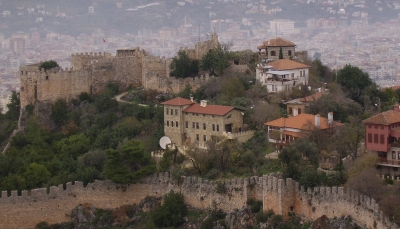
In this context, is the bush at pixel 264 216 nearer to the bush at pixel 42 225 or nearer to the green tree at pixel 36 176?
the bush at pixel 42 225

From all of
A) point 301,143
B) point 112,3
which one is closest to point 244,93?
point 301,143

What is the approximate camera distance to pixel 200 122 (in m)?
45.5

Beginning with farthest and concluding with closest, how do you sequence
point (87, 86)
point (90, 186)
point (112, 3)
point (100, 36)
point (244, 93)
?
1. point (112, 3)
2. point (100, 36)
3. point (87, 86)
4. point (244, 93)
5. point (90, 186)

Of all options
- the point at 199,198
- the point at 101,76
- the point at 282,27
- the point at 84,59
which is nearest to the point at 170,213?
the point at 199,198

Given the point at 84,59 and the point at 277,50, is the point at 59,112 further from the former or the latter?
the point at 277,50

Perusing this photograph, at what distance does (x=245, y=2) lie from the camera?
163 metres

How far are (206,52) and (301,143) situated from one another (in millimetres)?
19447

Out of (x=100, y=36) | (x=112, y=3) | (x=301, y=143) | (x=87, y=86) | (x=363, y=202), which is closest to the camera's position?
(x=363, y=202)

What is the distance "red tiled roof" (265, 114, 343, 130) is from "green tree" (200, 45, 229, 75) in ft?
37.4

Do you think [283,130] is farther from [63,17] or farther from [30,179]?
[63,17]

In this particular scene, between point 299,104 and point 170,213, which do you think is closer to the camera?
point 170,213

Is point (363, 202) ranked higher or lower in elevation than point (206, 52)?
lower

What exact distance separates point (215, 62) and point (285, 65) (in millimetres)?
4482

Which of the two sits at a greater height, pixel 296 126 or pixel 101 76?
pixel 101 76
